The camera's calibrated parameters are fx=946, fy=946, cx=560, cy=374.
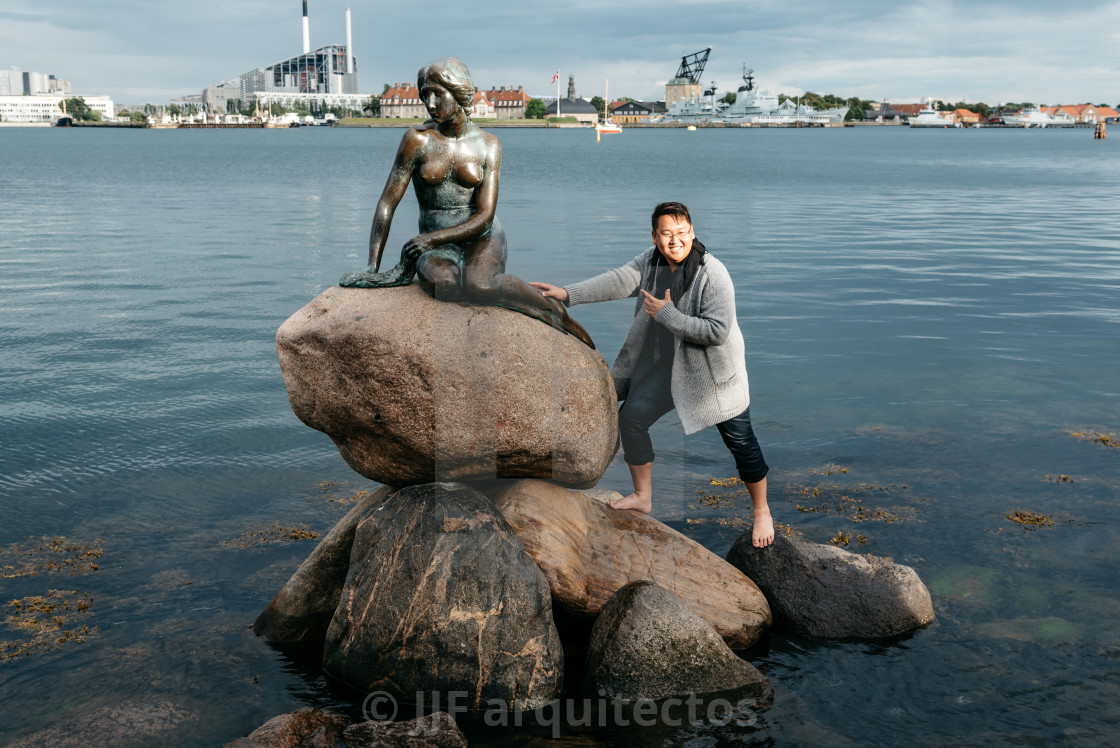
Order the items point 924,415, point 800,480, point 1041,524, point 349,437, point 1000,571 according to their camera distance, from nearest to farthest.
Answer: point 349,437 < point 1000,571 < point 1041,524 < point 800,480 < point 924,415

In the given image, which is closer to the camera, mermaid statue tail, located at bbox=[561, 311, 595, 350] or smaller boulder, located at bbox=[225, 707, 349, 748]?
smaller boulder, located at bbox=[225, 707, 349, 748]

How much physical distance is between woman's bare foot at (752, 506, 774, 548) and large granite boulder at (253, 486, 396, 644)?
284 cm

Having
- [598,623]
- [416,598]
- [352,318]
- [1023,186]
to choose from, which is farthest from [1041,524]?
[1023,186]

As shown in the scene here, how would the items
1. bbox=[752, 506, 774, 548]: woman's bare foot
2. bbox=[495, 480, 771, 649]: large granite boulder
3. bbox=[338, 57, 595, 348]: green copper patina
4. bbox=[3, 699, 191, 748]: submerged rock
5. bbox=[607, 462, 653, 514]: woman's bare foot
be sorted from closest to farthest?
1. bbox=[3, 699, 191, 748]: submerged rock
2. bbox=[338, 57, 595, 348]: green copper patina
3. bbox=[495, 480, 771, 649]: large granite boulder
4. bbox=[752, 506, 774, 548]: woman's bare foot
5. bbox=[607, 462, 653, 514]: woman's bare foot

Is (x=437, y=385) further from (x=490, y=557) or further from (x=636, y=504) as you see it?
(x=636, y=504)

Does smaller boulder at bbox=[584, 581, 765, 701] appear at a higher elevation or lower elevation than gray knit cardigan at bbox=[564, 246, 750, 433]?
lower

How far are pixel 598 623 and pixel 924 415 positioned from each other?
7518 mm

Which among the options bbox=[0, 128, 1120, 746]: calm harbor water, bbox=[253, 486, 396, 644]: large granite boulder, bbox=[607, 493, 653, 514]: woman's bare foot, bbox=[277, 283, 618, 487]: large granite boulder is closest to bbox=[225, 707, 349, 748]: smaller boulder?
bbox=[0, 128, 1120, 746]: calm harbor water

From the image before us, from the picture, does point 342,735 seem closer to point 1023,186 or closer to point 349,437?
point 349,437

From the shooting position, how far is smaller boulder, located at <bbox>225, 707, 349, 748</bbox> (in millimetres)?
5465

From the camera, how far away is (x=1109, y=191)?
4934 centimetres

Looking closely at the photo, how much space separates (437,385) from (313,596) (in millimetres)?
1945

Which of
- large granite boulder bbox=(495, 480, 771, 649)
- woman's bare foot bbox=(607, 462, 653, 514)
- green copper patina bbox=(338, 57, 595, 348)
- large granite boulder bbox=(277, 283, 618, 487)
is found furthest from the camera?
woman's bare foot bbox=(607, 462, 653, 514)

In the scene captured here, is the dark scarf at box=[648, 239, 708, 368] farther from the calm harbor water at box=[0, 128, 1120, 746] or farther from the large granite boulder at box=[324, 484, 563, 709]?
the calm harbor water at box=[0, 128, 1120, 746]
